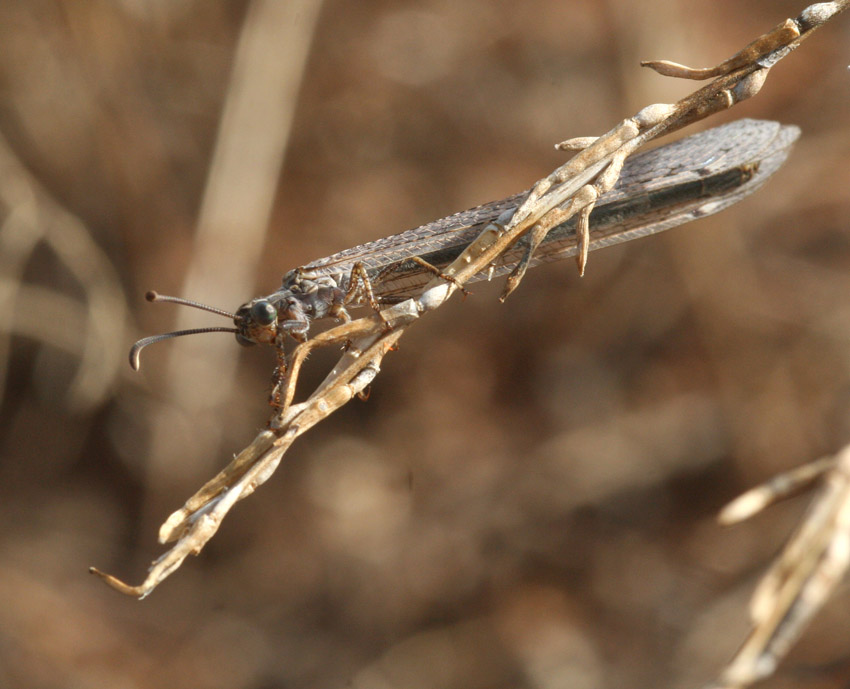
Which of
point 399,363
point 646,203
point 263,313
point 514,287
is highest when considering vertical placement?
point 399,363

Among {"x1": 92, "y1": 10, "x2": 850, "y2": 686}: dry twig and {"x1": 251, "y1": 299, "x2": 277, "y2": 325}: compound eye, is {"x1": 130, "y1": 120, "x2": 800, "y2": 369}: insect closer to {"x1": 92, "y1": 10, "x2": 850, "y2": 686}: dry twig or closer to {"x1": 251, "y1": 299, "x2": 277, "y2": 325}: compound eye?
{"x1": 251, "y1": 299, "x2": 277, "y2": 325}: compound eye

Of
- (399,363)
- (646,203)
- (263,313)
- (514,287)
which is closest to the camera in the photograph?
(514,287)

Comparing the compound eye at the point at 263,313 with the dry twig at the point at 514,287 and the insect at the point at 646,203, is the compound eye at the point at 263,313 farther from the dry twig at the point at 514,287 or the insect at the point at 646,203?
the dry twig at the point at 514,287

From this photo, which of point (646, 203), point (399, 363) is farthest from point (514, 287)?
point (399, 363)

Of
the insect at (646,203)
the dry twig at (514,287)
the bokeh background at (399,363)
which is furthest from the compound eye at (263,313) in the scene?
the bokeh background at (399,363)

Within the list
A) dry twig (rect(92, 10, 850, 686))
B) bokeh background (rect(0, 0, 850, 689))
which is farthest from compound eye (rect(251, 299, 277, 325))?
bokeh background (rect(0, 0, 850, 689))

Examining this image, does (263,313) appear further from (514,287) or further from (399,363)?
(399,363)
